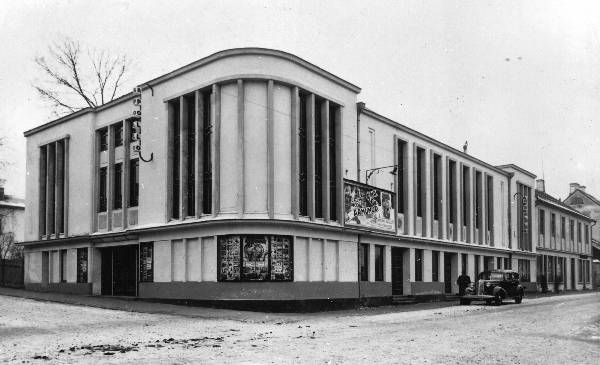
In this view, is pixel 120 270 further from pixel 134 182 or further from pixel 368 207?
pixel 368 207

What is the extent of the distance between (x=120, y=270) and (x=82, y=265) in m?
2.62

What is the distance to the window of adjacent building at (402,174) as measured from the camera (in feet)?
119

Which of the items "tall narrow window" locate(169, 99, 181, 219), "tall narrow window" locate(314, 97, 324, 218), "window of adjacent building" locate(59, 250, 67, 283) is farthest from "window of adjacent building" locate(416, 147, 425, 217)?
"window of adjacent building" locate(59, 250, 67, 283)

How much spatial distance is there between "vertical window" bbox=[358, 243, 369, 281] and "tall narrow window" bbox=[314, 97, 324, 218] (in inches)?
142

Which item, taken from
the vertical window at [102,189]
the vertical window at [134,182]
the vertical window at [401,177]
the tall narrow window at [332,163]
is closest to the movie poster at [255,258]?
the tall narrow window at [332,163]

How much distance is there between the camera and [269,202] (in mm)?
25969

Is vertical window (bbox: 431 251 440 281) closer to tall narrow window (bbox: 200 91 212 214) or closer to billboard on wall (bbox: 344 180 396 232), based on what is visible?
billboard on wall (bbox: 344 180 396 232)

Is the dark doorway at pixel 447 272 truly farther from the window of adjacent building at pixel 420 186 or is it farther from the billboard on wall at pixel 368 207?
the billboard on wall at pixel 368 207

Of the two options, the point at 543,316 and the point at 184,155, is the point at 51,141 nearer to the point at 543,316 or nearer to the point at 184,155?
the point at 184,155

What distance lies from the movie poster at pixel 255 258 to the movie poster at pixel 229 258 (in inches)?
10.6

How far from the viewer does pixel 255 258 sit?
83.6ft

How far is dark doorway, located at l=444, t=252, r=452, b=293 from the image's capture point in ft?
135

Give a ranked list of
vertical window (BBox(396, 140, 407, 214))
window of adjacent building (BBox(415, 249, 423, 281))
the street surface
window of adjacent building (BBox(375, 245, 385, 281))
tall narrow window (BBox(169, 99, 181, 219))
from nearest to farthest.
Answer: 1. the street surface
2. tall narrow window (BBox(169, 99, 181, 219))
3. window of adjacent building (BBox(375, 245, 385, 281))
4. vertical window (BBox(396, 140, 407, 214))
5. window of adjacent building (BBox(415, 249, 423, 281))

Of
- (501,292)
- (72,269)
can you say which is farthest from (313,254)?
(72,269)
